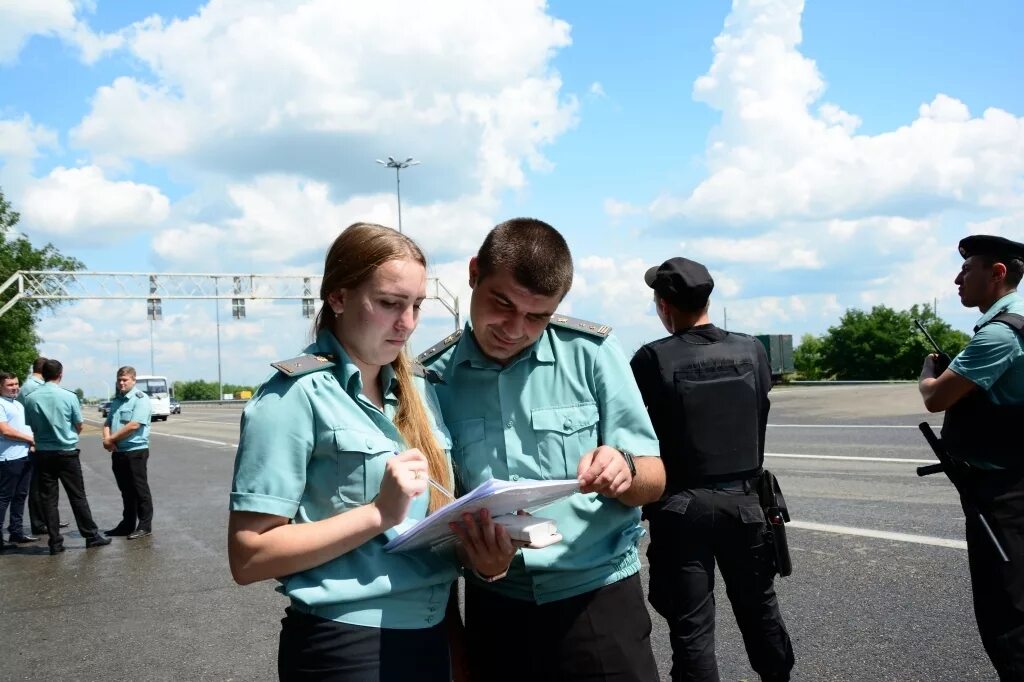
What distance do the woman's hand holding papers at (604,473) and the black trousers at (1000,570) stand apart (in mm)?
2152

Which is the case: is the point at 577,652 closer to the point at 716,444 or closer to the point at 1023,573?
the point at 716,444

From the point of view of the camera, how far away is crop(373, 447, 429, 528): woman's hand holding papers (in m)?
1.91

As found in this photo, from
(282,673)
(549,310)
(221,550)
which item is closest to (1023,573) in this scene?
(549,310)

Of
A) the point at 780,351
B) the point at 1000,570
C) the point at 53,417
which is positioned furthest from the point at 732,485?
the point at 780,351

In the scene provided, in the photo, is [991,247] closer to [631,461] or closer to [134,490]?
[631,461]

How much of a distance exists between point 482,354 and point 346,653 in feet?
3.11

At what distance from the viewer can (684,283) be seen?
13.3 feet

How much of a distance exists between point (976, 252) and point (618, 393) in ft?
8.41

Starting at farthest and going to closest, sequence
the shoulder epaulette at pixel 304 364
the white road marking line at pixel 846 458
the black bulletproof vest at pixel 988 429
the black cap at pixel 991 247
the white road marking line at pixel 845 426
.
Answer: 1. the white road marking line at pixel 845 426
2. the white road marking line at pixel 846 458
3. the black cap at pixel 991 247
4. the black bulletproof vest at pixel 988 429
5. the shoulder epaulette at pixel 304 364

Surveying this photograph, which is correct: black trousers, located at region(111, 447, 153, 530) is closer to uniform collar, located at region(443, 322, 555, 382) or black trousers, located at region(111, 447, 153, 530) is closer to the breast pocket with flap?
uniform collar, located at region(443, 322, 555, 382)

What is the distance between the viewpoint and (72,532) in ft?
37.8

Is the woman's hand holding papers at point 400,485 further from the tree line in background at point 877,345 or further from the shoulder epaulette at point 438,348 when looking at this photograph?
the tree line in background at point 877,345

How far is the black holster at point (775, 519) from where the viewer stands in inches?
149

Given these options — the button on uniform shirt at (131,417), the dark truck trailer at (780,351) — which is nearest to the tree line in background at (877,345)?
the dark truck trailer at (780,351)
